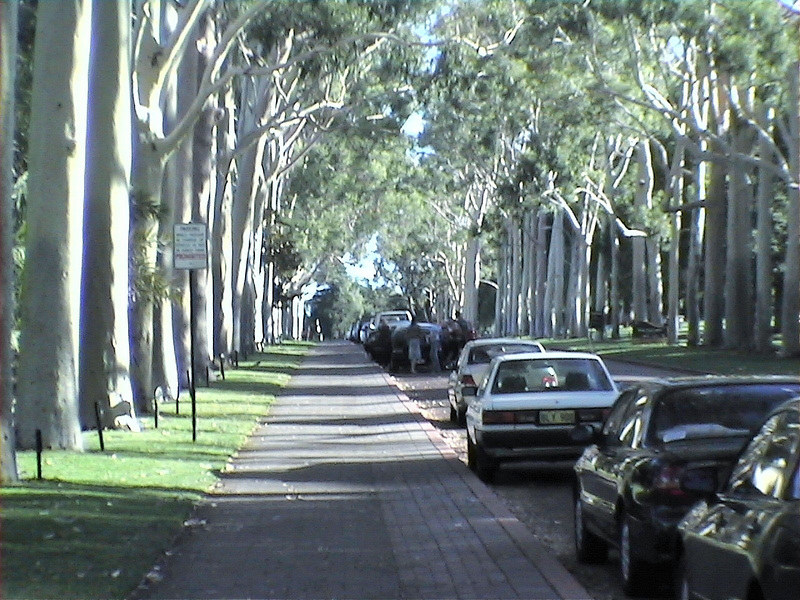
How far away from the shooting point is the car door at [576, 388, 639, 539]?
32.9 feet

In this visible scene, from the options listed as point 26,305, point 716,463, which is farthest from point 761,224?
point 716,463

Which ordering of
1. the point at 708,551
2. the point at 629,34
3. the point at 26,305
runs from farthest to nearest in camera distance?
the point at 629,34 → the point at 26,305 → the point at 708,551

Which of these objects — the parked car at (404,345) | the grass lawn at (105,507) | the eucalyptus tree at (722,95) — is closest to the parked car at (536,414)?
the grass lawn at (105,507)

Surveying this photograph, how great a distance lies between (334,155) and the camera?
5541 cm

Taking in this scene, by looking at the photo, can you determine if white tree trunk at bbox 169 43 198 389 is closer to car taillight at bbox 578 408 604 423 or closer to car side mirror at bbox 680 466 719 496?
car taillight at bbox 578 408 604 423

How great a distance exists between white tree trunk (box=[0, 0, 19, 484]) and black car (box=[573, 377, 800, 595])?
5616 mm

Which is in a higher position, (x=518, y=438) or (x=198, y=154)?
(x=198, y=154)

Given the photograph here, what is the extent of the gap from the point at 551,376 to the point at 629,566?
773 centimetres

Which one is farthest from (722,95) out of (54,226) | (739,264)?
(54,226)

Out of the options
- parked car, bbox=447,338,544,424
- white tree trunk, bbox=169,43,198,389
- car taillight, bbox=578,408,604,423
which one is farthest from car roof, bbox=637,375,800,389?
white tree trunk, bbox=169,43,198,389

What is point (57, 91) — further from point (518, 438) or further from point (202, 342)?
point (202, 342)

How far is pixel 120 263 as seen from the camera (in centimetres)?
1997

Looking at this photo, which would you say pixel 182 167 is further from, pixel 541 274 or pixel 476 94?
pixel 541 274

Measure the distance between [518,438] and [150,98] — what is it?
928 centimetres
